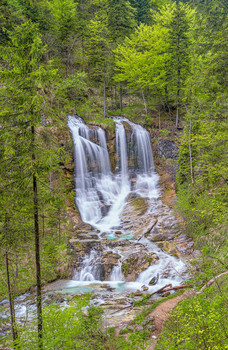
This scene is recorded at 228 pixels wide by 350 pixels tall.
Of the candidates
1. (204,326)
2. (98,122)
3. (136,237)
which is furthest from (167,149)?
(204,326)

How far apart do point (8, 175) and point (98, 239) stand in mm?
9212

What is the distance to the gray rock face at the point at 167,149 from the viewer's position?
22438 mm

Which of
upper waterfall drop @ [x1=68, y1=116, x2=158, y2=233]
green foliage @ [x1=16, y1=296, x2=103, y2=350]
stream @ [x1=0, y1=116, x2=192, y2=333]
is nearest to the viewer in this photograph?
green foliage @ [x1=16, y1=296, x2=103, y2=350]

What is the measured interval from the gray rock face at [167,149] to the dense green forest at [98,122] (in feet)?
4.63

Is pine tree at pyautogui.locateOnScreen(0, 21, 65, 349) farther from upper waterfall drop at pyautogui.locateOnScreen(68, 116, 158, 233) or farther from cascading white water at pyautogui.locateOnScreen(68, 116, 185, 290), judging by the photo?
upper waterfall drop at pyautogui.locateOnScreen(68, 116, 158, 233)

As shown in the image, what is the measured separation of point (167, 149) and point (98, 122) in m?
7.32

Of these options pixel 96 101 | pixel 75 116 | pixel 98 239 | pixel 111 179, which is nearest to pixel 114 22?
pixel 96 101

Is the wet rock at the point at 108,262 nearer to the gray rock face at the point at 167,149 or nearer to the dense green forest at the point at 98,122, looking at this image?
the dense green forest at the point at 98,122

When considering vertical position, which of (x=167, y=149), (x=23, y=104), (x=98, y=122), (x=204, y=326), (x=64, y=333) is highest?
(x=98, y=122)

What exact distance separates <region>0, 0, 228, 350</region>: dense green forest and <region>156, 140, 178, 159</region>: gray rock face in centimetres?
141

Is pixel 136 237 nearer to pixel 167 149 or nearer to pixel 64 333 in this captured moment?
pixel 64 333

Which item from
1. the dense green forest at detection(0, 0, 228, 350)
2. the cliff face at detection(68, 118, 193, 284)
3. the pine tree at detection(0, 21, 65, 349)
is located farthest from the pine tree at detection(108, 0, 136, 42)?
the pine tree at detection(0, 21, 65, 349)

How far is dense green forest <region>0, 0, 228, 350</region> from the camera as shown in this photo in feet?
16.2

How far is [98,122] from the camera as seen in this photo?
21609mm
